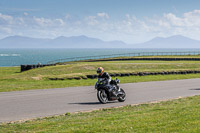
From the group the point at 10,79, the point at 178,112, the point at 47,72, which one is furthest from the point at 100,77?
the point at 47,72

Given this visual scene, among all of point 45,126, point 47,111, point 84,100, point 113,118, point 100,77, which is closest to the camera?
point 45,126

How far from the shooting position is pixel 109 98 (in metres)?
14.4

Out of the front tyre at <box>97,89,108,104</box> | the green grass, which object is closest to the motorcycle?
the front tyre at <box>97,89,108,104</box>

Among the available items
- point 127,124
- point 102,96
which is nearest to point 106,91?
point 102,96

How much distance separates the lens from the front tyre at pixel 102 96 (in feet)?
46.6

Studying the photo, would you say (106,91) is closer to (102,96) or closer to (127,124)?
(102,96)

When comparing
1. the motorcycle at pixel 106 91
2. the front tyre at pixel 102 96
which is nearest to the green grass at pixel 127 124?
the motorcycle at pixel 106 91

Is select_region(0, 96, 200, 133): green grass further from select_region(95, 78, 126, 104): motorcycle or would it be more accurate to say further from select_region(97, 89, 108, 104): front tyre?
select_region(97, 89, 108, 104): front tyre

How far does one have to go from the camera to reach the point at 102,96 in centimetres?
1432

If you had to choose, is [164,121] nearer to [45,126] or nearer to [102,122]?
[102,122]

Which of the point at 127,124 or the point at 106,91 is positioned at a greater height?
the point at 106,91

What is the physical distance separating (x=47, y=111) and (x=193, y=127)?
5886 millimetres

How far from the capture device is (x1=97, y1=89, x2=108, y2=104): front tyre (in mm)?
14203

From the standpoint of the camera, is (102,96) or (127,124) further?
(102,96)
